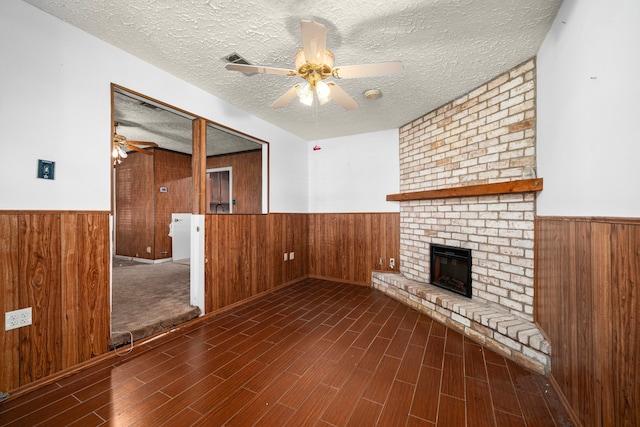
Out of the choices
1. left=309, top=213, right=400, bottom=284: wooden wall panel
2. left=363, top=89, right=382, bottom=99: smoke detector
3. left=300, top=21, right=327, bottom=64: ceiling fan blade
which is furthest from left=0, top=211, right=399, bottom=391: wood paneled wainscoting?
left=363, top=89, right=382, bottom=99: smoke detector

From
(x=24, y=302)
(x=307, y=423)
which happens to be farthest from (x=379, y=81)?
(x=24, y=302)

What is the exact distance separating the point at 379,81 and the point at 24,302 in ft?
10.8

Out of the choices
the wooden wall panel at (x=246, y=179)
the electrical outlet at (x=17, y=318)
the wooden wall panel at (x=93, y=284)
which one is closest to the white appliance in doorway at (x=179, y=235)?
the wooden wall panel at (x=246, y=179)

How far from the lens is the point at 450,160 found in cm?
297

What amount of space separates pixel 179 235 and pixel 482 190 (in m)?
5.62

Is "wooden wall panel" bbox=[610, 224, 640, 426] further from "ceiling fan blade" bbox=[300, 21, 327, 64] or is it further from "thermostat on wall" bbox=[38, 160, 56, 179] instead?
"thermostat on wall" bbox=[38, 160, 56, 179]

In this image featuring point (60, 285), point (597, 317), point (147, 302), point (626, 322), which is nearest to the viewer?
point (626, 322)

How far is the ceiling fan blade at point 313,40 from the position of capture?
134cm

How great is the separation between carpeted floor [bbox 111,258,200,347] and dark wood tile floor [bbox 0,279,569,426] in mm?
155

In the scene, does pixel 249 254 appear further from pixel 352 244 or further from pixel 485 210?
pixel 485 210

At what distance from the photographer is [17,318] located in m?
1.55

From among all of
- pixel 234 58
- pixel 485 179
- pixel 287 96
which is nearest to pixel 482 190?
pixel 485 179

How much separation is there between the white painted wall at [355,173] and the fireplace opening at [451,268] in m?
1.01

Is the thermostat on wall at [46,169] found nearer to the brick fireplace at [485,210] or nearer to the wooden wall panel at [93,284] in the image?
the wooden wall panel at [93,284]
